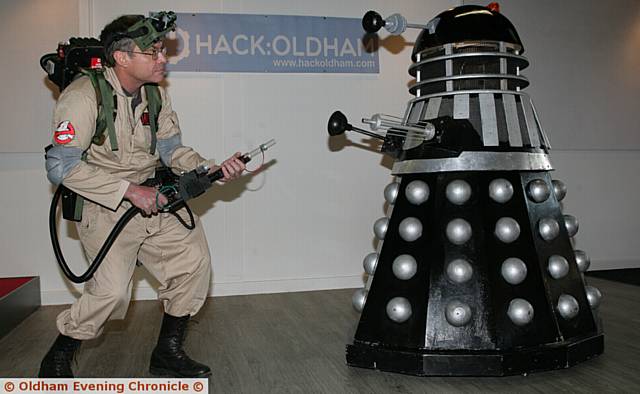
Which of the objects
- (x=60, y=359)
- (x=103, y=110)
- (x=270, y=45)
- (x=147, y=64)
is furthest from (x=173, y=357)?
(x=270, y=45)

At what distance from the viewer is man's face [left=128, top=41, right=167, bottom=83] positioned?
2254 mm

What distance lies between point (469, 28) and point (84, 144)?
161 cm

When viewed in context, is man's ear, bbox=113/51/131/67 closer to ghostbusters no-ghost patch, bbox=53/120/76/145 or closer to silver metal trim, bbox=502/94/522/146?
ghostbusters no-ghost patch, bbox=53/120/76/145

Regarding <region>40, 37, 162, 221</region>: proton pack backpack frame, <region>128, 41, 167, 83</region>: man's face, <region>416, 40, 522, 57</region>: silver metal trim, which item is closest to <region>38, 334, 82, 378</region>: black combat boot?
<region>40, 37, 162, 221</region>: proton pack backpack frame

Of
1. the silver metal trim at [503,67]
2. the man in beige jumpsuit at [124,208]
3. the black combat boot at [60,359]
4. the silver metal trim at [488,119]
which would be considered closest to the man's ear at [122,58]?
the man in beige jumpsuit at [124,208]

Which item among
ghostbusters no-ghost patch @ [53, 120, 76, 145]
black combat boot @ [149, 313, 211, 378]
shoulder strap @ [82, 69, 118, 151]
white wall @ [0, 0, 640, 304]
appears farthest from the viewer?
white wall @ [0, 0, 640, 304]

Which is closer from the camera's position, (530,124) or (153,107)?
(153,107)

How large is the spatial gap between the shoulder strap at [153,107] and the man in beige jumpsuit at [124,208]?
2 cm

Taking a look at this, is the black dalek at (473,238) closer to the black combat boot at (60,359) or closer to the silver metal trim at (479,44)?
the silver metal trim at (479,44)

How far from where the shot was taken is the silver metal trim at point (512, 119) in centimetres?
243

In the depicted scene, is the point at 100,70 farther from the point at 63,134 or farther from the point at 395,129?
the point at 395,129

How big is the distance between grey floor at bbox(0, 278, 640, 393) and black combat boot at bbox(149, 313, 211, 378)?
68 millimetres

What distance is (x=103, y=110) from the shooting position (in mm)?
2186

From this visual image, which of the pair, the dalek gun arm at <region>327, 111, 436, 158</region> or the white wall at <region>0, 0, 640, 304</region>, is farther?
the white wall at <region>0, 0, 640, 304</region>
